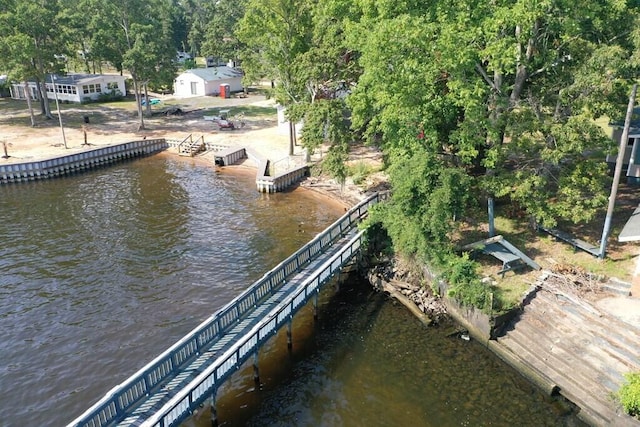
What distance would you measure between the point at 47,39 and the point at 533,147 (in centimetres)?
5565

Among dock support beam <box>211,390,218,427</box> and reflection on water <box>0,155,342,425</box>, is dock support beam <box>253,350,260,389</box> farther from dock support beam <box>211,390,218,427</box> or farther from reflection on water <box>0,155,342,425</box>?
reflection on water <box>0,155,342,425</box>

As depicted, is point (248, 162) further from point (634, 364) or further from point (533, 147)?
point (634, 364)

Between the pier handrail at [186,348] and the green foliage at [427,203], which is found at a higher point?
the green foliage at [427,203]

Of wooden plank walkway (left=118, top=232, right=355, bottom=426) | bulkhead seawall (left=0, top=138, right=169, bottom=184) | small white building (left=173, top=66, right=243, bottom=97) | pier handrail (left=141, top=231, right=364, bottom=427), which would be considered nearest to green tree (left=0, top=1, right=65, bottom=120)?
bulkhead seawall (left=0, top=138, right=169, bottom=184)

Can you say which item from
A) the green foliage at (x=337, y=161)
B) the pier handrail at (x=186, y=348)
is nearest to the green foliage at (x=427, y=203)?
the pier handrail at (x=186, y=348)

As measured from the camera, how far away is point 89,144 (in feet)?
175

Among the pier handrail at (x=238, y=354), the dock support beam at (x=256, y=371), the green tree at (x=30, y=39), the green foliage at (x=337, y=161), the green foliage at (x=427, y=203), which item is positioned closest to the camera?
the pier handrail at (x=238, y=354)

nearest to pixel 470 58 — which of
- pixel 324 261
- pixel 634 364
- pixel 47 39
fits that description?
pixel 324 261

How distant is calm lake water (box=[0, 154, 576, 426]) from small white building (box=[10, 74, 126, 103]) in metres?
41.1

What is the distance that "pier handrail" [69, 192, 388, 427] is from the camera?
1602 centimetres

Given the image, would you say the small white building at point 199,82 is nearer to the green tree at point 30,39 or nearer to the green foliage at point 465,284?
the green tree at point 30,39

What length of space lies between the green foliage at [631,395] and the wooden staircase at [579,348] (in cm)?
34

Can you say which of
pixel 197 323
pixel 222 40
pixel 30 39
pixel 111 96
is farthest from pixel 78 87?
pixel 197 323

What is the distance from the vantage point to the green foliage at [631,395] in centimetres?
1733
